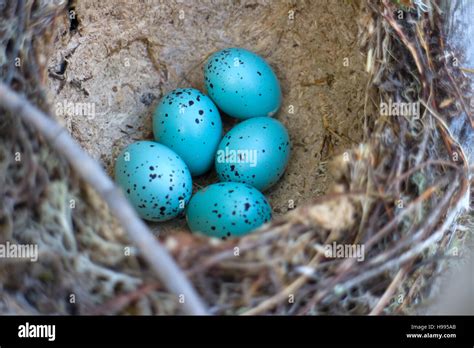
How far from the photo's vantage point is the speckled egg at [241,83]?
5.54ft

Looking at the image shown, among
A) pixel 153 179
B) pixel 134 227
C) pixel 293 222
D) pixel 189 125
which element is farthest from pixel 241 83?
pixel 134 227

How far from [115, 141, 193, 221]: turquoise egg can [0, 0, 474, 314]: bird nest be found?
0.24 metres

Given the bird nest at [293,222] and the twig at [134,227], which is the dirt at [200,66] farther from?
the twig at [134,227]

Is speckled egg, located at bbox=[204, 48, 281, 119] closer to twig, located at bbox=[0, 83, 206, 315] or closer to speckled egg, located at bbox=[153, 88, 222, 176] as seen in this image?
speckled egg, located at bbox=[153, 88, 222, 176]

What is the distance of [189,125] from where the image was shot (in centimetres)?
167

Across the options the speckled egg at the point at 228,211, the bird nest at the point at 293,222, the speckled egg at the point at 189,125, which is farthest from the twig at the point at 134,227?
the speckled egg at the point at 189,125

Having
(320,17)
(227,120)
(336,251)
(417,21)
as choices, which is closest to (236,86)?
(227,120)

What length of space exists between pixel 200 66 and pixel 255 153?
1.21 feet

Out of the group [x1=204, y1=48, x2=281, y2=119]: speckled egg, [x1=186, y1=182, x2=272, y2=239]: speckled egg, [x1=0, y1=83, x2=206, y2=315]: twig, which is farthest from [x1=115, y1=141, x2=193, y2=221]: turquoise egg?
[x1=0, y1=83, x2=206, y2=315]: twig

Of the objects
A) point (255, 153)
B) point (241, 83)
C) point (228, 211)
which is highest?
point (241, 83)

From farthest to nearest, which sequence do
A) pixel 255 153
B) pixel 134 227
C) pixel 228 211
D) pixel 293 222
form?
pixel 255 153
pixel 228 211
pixel 293 222
pixel 134 227

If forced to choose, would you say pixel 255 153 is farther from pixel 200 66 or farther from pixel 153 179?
pixel 200 66
